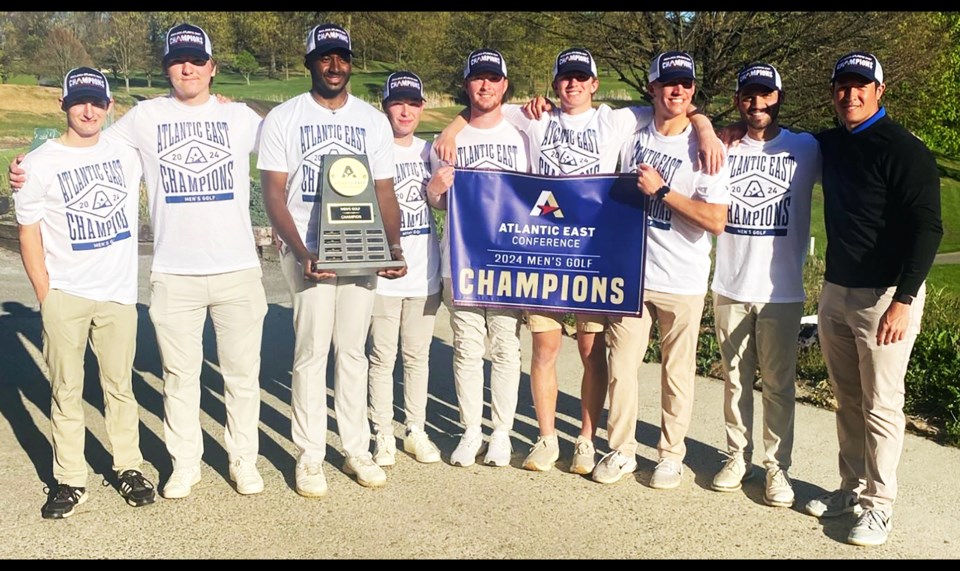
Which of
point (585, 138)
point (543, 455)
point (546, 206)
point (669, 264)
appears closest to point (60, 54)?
point (546, 206)

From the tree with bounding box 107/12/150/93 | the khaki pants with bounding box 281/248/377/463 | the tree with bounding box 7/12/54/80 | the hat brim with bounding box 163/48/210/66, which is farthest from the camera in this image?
the tree with bounding box 7/12/54/80

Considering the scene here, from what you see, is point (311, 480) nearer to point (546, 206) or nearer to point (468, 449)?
point (468, 449)

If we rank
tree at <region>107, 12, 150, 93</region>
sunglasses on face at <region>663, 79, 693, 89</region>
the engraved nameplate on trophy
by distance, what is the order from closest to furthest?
1. the engraved nameplate on trophy
2. sunglasses on face at <region>663, 79, 693, 89</region>
3. tree at <region>107, 12, 150, 93</region>

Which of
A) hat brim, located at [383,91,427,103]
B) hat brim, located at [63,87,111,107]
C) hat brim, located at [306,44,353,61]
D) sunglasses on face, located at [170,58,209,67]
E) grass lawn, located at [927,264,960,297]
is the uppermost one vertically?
hat brim, located at [306,44,353,61]

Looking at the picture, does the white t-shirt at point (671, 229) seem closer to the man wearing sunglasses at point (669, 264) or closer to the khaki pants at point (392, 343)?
the man wearing sunglasses at point (669, 264)

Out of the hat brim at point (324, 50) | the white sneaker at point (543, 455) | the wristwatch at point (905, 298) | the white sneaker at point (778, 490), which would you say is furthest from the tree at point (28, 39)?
the wristwatch at point (905, 298)

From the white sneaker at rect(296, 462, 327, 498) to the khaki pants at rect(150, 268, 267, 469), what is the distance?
11.8 inches

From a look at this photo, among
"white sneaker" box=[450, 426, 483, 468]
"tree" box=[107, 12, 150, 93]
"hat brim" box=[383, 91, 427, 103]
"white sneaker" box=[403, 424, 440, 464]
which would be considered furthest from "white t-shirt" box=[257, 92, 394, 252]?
"tree" box=[107, 12, 150, 93]

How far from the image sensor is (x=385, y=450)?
5699mm

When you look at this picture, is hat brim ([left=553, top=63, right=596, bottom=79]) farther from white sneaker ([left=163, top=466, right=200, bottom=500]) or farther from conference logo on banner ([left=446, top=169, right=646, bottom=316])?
white sneaker ([left=163, top=466, right=200, bottom=500])

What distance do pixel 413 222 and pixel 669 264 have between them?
4.83ft

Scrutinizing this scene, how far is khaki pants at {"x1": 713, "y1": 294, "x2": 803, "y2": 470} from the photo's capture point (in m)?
5.15

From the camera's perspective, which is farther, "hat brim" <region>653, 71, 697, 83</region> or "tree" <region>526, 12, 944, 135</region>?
"tree" <region>526, 12, 944, 135</region>

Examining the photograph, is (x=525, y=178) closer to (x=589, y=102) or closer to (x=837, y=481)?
(x=589, y=102)
